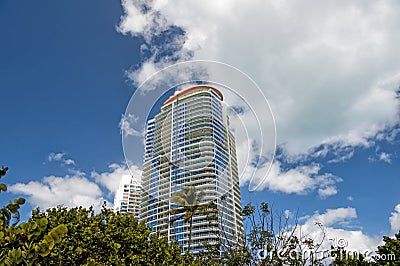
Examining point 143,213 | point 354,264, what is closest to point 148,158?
point 354,264

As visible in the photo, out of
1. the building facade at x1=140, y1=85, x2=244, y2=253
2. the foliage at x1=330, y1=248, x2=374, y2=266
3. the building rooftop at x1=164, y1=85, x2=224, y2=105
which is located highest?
the building rooftop at x1=164, y1=85, x2=224, y2=105

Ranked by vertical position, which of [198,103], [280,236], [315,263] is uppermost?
[198,103]

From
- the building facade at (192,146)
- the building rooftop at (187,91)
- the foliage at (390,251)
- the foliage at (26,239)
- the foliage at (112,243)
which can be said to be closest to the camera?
the foliage at (26,239)

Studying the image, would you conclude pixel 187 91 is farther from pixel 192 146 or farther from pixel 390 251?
pixel 390 251

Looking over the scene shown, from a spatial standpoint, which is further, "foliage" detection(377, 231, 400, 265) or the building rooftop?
"foliage" detection(377, 231, 400, 265)

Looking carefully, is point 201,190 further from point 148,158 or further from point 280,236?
point 280,236

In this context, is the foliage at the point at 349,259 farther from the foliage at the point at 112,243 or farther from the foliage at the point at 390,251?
the foliage at the point at 112,243

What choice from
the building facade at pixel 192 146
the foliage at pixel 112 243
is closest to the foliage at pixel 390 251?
the building facade at pixel 192 146

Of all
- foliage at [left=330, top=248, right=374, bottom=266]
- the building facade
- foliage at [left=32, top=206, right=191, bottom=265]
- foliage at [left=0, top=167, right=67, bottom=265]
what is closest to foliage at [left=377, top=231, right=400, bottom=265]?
foliage at [left=330, top=248, right=374, bottom=266]

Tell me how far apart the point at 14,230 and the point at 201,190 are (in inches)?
146

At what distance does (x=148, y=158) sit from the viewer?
16.4 ft

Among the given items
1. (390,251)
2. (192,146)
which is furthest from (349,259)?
(192,146)

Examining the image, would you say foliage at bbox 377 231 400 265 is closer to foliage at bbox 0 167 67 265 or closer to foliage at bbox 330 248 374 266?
foliage at bbox 330 248 374 266

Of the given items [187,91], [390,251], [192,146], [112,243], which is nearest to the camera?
[192,146]
